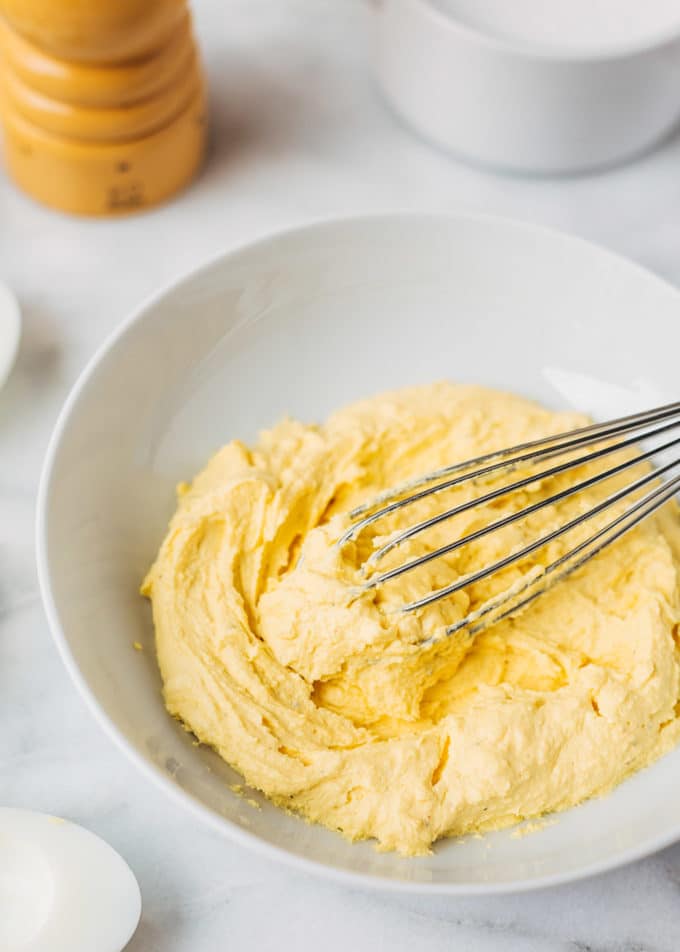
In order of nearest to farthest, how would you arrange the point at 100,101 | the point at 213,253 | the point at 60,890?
the point at 60,890
the point at 100,101
the point at 213,253

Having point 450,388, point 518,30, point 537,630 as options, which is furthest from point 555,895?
point 518,30

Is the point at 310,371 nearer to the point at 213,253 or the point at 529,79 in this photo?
the point at 213,253

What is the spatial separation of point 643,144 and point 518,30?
21cm

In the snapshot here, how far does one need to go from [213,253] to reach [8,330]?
266 millimetres

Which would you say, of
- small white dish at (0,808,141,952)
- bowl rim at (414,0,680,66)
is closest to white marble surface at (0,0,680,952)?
small white dish at (0,808,141,952)

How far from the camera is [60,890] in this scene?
0.85 m

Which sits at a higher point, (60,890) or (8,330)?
(8,330)

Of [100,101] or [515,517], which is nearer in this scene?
[515,517]

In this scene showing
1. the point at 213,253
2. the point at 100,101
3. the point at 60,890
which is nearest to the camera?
the point at 60,890

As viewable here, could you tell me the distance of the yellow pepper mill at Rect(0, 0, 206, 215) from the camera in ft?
3.38

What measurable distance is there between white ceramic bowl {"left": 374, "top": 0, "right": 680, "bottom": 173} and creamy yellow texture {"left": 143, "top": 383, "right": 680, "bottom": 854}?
1.51ft

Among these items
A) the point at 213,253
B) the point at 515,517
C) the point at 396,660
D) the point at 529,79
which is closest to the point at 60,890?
the point at 396,660

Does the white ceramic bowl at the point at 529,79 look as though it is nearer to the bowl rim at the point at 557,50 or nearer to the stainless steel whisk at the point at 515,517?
the bowl rim at the point at 557,50

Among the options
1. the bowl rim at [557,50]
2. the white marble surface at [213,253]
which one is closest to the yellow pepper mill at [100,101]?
the white marble surface at [213,253]
